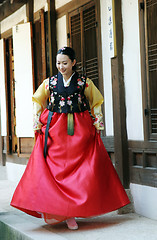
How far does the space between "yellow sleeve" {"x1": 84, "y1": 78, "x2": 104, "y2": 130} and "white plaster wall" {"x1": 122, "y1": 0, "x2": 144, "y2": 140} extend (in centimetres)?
64

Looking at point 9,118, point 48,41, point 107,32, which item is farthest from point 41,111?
point 9,118

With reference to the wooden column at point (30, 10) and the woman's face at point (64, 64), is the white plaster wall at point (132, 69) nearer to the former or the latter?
the woman's face at point (64, 64)

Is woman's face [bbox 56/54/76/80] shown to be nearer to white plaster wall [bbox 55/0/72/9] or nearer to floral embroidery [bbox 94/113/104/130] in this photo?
floral embroidery [bbox 94/113/104/130]

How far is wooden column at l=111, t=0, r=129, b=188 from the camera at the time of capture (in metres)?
5.46

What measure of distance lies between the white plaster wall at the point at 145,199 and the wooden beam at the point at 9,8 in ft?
15.1

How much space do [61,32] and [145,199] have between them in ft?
10.9

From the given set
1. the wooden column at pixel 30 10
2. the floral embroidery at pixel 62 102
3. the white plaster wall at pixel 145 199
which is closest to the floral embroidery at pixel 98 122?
the floral embroidery at pixel 62 102

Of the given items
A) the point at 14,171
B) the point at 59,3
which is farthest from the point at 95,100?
the point at 14,171

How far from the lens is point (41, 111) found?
500 centimetres

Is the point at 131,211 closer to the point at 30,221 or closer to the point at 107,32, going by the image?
the point at 30,221

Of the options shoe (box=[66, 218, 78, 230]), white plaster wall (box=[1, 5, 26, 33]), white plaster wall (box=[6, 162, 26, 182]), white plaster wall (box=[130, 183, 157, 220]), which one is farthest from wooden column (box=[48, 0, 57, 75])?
shoe (box=[66, 218, 78, 230])

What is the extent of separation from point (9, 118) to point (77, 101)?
5321 mm

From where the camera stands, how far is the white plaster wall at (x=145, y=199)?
5.06m

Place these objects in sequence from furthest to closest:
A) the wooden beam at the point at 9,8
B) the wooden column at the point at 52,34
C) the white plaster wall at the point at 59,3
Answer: the wooden beam at the point at 9,8 < the wooden column at the point at 52,34 < the white plaster wall at the point at 59,3
